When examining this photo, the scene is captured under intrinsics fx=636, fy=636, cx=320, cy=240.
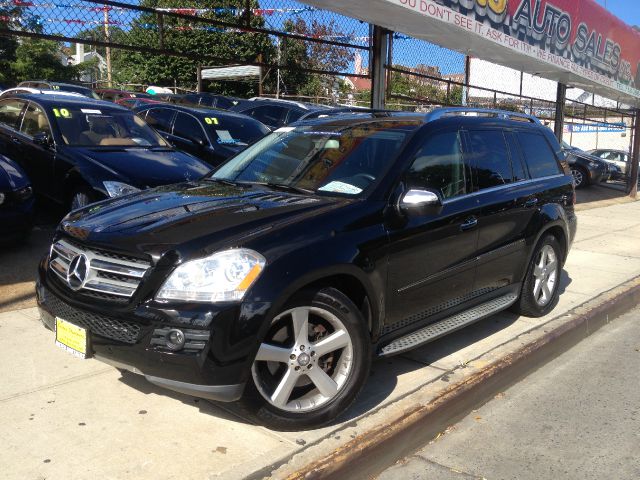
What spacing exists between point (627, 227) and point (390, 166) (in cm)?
947

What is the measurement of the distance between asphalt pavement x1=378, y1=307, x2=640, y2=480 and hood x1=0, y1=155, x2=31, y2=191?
4617mm

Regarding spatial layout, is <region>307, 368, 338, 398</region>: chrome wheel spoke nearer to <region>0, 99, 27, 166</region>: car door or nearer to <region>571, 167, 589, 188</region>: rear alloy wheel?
<region>0, 99, 27, 166</region>: car door

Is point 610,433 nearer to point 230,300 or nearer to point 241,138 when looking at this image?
point 230,300

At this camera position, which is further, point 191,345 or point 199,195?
point 199,195

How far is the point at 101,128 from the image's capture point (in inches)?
311

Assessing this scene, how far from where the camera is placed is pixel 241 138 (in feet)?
33.2

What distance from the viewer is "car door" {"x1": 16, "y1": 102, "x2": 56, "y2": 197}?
7.30 meters

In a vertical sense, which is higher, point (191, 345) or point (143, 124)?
point (143, 124)

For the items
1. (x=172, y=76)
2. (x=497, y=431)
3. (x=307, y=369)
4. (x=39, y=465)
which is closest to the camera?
(x=39, y=465)

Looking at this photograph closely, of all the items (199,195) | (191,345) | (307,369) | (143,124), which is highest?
(143,124)

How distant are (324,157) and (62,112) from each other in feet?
15.2

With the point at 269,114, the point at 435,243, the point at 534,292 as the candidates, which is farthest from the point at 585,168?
the point at 435,243

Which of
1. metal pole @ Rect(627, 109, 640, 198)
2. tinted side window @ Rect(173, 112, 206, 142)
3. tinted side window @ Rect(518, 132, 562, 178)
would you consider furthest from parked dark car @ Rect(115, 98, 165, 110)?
metal pole @ Rect(627, 109, 640, 198)

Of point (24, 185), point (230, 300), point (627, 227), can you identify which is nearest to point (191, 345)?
point (230, 300)
